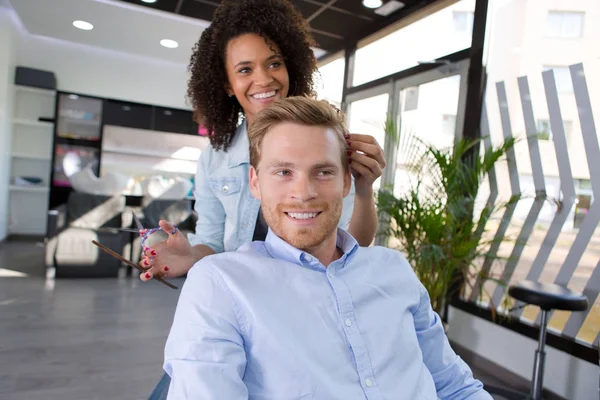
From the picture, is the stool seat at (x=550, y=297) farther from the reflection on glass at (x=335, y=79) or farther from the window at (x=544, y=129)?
the reflection on glass at (x=335, y=79)

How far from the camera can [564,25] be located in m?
3.08

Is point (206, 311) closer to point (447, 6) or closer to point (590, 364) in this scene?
point (590, 364)

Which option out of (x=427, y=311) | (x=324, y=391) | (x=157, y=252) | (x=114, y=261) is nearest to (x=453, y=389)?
(x=427, y=311)

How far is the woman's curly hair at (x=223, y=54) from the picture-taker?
51.3 inches

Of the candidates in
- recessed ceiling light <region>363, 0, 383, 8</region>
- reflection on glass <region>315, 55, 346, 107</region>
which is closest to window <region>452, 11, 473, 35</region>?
recessed ceiling light <region>363, 0, 383, 8</region>

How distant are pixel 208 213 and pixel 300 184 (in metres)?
0.48

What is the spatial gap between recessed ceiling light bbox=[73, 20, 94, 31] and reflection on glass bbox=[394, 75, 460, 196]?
4.27m

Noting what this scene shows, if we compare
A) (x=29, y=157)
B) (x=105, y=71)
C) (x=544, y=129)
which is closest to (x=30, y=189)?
(x=29, y=157)

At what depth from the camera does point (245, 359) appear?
2.91ft

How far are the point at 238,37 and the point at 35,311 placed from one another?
3518mm

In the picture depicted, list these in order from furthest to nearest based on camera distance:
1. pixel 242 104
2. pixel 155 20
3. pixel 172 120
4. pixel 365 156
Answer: pixel 172 120 < pixel 155 20 < pixel 242 104 < pixel 365 156

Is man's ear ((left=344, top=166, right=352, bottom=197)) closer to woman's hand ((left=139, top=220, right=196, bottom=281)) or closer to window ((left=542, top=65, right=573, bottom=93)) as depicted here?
woman's hand ((left=139, top=220, right=196, bottom=281))

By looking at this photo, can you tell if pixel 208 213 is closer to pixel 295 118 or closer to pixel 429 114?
pixel 295 118

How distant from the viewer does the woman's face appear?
125 centimetres
